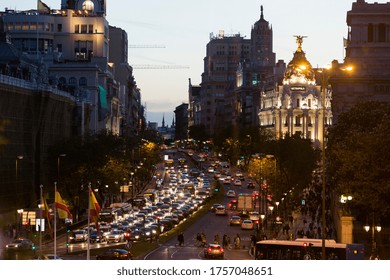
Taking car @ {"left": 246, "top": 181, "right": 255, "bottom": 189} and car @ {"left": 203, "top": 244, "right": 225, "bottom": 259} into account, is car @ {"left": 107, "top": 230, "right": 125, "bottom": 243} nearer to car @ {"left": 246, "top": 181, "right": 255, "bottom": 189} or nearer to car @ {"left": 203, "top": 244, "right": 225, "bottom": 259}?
car @ {"left": 203, "top": 244, "right": 225, "bottom": 259}

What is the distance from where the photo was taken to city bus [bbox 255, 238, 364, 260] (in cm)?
5754

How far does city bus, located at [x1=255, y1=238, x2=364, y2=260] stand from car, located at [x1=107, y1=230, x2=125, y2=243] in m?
24.5

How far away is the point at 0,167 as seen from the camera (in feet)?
340

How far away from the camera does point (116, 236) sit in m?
90.6

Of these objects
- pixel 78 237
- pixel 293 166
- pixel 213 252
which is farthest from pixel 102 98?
pixel 213 252

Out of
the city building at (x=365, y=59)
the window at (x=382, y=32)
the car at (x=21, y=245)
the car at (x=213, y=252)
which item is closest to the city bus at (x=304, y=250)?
the car at (x=213, y=252)

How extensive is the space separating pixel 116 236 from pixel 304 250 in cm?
3130

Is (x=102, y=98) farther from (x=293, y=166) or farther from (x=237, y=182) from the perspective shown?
(x=293, y=166)

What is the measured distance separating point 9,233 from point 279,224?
1020 inches

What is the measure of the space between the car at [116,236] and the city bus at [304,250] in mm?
24486

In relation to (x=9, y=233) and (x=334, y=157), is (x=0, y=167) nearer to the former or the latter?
(x=9, y=233)

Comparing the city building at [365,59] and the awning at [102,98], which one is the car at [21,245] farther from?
the awning at [102,98]

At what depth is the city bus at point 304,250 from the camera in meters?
57.5

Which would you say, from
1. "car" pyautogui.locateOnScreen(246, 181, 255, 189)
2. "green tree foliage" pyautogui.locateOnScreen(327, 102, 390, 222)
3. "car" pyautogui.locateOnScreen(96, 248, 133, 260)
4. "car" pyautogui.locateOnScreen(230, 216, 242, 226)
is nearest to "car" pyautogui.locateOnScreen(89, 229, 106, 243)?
"green tree foliage" pyautogui.locateOnScreen(327, 102, 390, 222)
